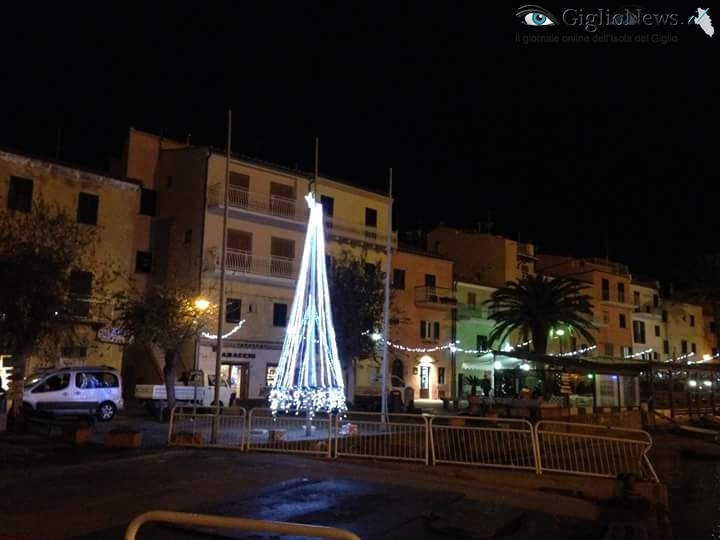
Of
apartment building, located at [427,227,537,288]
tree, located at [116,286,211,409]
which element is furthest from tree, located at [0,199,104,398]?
apartment building, located at [427,227,537,288]

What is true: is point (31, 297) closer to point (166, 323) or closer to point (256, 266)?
point (166, 323)

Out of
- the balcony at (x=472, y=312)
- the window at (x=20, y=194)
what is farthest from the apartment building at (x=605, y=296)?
the window at (x=20, y=194)

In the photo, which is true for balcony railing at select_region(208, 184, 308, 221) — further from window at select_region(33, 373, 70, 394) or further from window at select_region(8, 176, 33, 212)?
window at select_region(33, 373, 70, 394)

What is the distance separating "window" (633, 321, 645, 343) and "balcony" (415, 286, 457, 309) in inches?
974

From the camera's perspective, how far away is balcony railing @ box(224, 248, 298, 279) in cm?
3600

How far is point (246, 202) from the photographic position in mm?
36969

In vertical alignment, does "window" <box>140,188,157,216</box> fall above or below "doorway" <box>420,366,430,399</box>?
above

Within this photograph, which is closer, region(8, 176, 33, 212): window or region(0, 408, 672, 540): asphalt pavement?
region(0, 408, 672, 540): asphalt pavement

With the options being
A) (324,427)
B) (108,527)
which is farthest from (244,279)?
(108,527)

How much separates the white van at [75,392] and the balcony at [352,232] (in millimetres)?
17049

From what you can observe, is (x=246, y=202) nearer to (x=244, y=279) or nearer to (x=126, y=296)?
(x=244, y=279)

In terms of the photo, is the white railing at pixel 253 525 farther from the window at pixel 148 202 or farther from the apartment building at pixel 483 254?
the apartment building at pixel 483 254

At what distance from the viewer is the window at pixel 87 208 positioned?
3238 cm

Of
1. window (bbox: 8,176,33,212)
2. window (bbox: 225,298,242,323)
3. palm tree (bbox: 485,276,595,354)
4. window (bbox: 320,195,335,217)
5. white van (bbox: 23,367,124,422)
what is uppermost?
window (bbox: 320,195,335,217)
